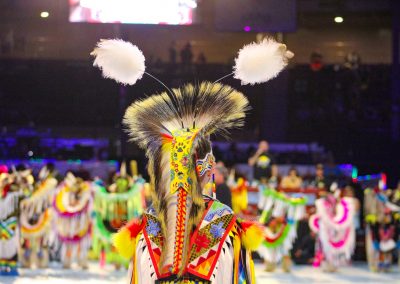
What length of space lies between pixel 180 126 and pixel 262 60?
0.49 metres

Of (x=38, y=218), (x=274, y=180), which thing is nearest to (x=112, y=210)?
(x=38, y=218)

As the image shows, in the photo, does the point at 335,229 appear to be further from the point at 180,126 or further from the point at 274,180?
the point at 180,126

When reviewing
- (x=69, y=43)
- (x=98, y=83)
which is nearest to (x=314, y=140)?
(x=98, y=83)

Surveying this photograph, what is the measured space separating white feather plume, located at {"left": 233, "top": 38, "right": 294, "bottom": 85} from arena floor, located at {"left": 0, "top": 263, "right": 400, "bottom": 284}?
5.85 meters

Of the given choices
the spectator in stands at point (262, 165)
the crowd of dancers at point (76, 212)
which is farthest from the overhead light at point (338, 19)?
the crowd of dancers at point (76, 212)

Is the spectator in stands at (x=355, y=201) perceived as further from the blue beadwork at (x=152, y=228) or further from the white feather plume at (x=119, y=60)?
the blue beadwork at (x=152, y=228)

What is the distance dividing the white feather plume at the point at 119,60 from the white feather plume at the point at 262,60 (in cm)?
48

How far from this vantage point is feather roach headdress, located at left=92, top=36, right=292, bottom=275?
397 centimetres

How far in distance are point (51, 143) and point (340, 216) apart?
6.96 meters

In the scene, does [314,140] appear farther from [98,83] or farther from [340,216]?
[340,216]

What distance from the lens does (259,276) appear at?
34.9ft

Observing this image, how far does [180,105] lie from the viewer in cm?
421

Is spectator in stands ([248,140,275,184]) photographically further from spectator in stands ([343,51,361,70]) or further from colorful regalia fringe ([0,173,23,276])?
spectator in stands ([343,51,361,70])

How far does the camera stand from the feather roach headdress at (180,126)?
3971mm
